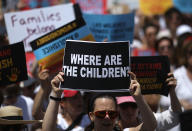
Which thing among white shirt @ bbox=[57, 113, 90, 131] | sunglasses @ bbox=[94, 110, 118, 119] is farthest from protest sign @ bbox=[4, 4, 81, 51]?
sunglasses @ bbox=[94, 110, 118, 119]

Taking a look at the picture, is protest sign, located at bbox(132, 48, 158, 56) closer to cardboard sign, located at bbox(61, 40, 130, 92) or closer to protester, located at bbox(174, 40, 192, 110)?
A: protester, located at bbox(174, 40, 192, 110)

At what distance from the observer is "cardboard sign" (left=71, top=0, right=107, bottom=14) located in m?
10.1

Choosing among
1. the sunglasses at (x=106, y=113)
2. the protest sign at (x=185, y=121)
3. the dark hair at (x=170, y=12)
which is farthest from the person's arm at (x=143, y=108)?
the dark hair at (x=170, y=12)

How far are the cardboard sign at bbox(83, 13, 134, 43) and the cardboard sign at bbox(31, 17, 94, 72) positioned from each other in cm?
172

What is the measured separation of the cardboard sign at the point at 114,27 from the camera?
7914 mm

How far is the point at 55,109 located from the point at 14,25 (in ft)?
9.30

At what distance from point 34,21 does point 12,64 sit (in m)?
1.82

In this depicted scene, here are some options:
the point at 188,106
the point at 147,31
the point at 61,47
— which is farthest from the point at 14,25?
the point at 147,31

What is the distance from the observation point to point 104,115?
486 centimetres

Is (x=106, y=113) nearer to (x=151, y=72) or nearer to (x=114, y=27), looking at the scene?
(x=151, y=72)

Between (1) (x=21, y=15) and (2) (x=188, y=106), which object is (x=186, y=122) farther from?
(1) (x=21, y=15)

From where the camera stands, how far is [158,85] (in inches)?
211

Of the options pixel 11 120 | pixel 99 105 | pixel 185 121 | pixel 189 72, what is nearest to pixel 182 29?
pixel 189 72

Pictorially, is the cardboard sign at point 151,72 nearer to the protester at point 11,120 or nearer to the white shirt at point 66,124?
the white shirt at point 66,124
